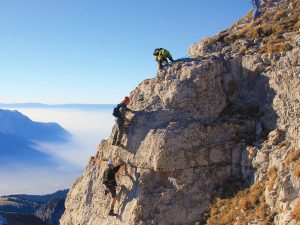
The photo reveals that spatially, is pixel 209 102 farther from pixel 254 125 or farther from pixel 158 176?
pixel 158 176

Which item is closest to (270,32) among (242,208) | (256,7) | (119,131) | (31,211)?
(256,7)

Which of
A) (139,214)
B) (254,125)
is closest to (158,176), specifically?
(139,214)

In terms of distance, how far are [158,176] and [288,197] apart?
551cm

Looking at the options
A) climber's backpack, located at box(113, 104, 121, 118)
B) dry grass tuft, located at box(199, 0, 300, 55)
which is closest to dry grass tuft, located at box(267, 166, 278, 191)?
dry grass tuft, located at box(199, 0, 300, 55)

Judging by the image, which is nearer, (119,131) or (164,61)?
(119,131)

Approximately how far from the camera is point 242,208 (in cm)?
1634

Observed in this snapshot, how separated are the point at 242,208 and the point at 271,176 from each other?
1592 millimetres

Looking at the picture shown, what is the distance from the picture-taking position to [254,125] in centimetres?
1936

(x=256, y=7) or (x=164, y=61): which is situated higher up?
(x=256, y=7)

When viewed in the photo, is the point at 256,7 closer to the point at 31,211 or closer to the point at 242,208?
the point at 242,208

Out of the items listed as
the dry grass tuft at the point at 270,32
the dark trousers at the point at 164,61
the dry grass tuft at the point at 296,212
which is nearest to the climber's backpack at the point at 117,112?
the dark trousers at the point at 164,61

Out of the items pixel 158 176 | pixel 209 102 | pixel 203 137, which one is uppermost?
pixel 209 102

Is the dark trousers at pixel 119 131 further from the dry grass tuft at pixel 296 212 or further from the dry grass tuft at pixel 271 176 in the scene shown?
the dry grass tuft at pixel 296 212

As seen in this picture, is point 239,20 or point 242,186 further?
point 239,20
